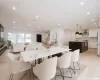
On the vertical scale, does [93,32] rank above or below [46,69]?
above

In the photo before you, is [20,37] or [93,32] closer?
[93,32]

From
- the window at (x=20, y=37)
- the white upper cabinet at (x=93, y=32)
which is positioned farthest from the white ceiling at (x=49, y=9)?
the window at (x=20, y=37)

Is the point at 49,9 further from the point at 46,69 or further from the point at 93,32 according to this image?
the point at 93,32

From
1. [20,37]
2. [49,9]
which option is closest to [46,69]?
[49,9]

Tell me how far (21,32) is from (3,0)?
452 inches

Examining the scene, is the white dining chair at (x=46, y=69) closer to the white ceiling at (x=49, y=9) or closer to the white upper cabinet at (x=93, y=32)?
the white ceiling at (x=49, y=9)

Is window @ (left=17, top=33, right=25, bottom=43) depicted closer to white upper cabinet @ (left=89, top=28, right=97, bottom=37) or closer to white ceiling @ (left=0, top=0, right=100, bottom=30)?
white ceiling @ (left=0, top=0, right=100, bottom=30)

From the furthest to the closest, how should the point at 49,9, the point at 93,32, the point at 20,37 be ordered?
the point at 20,37, the point at 93,32, the point at 49,9

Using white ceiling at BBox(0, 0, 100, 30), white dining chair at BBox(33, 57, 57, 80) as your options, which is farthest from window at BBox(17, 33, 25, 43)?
white dining chair at BBox(33, 57, 57, 80)

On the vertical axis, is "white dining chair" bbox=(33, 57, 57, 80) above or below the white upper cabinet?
below

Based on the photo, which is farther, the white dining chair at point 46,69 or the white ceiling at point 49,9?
the white ceiling at point 49,9

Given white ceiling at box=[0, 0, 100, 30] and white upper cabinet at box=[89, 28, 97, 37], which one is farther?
white upper cabinet at box=[89, 28, 97, 37]

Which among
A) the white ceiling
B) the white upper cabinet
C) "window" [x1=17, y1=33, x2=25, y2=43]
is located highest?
the white ceiling

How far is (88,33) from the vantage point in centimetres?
1410
